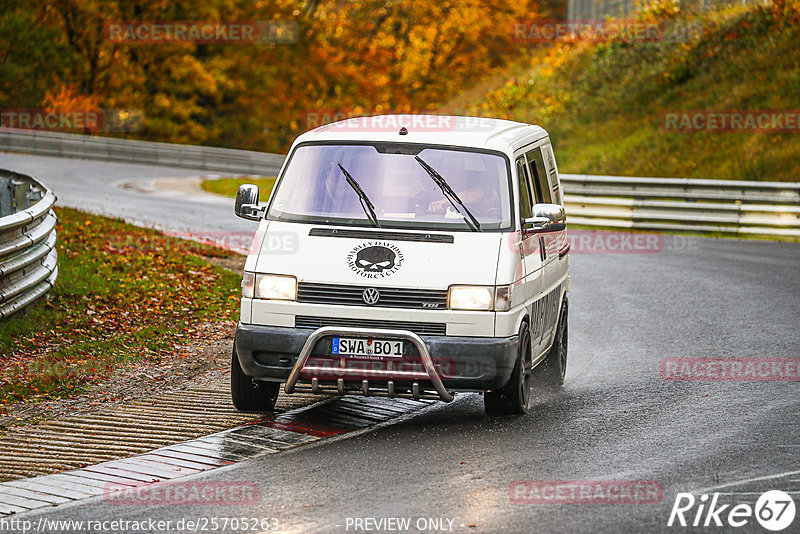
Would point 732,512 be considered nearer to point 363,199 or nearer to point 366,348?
point 366,348

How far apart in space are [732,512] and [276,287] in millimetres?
3512

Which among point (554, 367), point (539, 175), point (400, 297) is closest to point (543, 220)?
point (539, 175)

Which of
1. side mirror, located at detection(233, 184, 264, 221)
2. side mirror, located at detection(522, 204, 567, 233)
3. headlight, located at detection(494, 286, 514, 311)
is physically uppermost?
side mirror, located at detection(233, 184, 264, 221)

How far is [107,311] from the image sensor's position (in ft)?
41.7

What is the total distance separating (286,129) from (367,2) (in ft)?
22.2

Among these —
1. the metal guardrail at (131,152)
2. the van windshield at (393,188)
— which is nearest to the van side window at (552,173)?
the van windshield at (393,188)

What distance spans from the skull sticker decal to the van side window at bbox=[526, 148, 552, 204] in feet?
6.33

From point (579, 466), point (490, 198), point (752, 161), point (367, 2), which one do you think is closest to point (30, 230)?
point (490, 198)

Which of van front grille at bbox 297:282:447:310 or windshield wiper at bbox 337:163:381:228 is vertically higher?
windshield wiper at bbox 337:163:381:228

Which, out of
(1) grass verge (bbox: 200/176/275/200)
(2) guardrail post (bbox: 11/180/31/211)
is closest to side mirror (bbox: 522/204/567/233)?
(2) guardrail post (bbox: 11/180/31/211)

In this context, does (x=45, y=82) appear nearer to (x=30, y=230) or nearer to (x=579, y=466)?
(x=30, y=230)

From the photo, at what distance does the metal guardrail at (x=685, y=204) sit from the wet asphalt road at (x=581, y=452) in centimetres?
986

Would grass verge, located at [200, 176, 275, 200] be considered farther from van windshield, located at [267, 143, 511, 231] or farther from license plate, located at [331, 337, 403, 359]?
license plate, located at [331, 337, 403, 359]

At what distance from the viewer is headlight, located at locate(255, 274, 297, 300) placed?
850 centimetres
